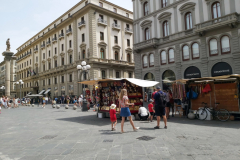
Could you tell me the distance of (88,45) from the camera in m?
34.1

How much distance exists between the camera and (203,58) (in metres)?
21.7

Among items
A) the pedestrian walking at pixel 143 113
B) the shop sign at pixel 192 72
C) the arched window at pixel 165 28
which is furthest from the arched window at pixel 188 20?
the pedestrian walking at pixel 143 113

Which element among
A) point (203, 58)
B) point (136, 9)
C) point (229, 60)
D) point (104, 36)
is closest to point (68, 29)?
point (104, 36)

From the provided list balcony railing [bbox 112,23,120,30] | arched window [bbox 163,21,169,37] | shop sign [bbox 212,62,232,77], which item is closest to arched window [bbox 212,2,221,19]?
shop sign [bbox 212,62,232,77]

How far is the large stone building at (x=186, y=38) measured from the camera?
782 inches

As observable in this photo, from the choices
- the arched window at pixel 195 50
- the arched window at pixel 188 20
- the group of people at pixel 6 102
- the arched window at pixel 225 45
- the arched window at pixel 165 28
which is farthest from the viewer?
the arched window at pixel 165 28

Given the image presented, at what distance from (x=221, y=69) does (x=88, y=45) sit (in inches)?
872

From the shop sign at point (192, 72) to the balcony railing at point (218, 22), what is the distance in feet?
15.0

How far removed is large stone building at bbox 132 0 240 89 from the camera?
1986 cm

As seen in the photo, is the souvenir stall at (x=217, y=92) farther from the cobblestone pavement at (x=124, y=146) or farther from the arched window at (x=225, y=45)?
the arched window at (x=225, y=45)

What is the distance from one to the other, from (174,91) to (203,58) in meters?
11.4

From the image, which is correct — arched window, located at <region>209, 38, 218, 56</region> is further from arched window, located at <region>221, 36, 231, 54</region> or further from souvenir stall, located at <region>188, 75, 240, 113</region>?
souvenir stall, located at <region>188, 75, 240, 113</region>

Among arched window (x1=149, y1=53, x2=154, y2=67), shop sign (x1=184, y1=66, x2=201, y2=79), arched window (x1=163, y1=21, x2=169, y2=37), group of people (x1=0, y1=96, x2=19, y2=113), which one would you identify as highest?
arched window (x1=163, y1=21, x2=169, y2=37)

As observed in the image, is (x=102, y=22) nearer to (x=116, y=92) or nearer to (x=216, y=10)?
(x=216, y=10)
